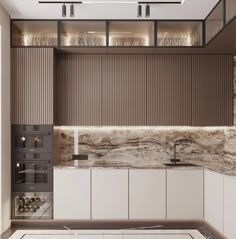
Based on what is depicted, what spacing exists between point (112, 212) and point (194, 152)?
168cm

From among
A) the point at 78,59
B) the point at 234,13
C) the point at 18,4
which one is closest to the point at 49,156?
the point at 78,59

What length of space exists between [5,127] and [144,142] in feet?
7.16

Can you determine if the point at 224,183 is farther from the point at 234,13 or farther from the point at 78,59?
the point at 78,59

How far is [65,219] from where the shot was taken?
17.7 feet

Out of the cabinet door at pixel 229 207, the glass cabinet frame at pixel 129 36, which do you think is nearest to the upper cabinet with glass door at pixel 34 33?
the glass cabinet frame at pixel 129 36

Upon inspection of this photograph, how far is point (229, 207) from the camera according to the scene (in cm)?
421

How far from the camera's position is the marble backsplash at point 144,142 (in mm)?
6055

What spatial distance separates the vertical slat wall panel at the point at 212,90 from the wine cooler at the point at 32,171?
2336 mm

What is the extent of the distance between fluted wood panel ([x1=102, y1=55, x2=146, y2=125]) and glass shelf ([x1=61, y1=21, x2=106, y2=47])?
447mm

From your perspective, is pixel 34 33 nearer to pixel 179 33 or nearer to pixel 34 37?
pixel 34 37

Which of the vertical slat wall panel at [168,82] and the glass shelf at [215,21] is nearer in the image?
the glass shelf at [215,21]

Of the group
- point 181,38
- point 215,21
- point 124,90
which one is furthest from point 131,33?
point 215,21

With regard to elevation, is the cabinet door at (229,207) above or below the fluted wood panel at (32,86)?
below

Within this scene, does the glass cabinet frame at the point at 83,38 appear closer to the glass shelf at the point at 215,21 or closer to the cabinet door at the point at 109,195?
the glass shelf at the point at 215,21
